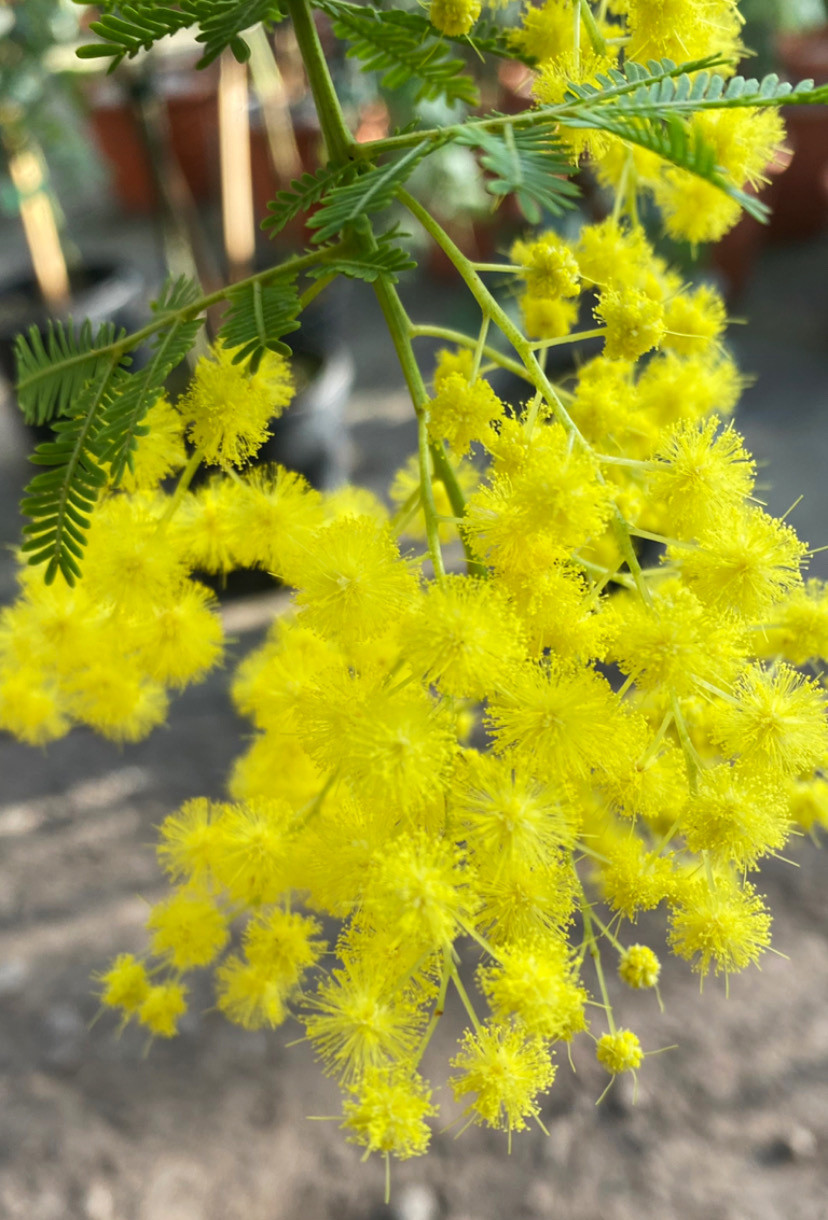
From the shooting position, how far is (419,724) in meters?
0.45

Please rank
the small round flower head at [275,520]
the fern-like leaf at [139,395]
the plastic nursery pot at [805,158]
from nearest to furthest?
the fern-like leaf at [139,395] < the small round flower head at [275,520] < the plastic nursery pot at [805,158]

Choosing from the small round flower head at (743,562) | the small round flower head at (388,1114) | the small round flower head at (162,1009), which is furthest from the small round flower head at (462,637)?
the small round flower head at (162,1009)

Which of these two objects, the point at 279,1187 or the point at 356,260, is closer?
the point at 356,260

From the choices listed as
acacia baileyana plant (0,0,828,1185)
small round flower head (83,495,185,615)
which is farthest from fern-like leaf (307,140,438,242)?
small round flower head (83,495,185,615)

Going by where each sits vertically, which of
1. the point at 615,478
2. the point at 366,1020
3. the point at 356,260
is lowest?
the point at 366,1020

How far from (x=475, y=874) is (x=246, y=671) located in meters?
0.32

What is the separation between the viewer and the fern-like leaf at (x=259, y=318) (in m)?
0.42

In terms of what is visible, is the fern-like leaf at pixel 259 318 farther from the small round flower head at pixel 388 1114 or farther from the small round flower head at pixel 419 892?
the small round flower head at pixel 388 1114

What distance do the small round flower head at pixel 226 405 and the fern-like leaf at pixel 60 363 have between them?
0.05m

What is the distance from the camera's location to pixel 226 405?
463 mm

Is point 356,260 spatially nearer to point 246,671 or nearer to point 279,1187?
point 246,671

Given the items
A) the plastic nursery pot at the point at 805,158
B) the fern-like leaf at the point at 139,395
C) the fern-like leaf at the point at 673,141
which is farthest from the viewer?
the plastic nursery pot at the point at 805,158

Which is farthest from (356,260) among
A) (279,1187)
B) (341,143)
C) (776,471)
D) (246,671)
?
(776,471)

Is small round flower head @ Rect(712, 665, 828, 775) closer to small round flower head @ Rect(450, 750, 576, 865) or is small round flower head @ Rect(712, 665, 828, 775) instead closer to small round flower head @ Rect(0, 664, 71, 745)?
small round flower head @ Rect(450, 750, 576, 865)
